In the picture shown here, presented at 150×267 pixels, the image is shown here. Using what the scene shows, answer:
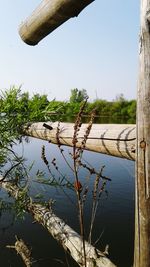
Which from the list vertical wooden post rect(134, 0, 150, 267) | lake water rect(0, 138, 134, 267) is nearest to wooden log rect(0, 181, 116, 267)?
vertical wooden post rect(134, 0, 150, 267)

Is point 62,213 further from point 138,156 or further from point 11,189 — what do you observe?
point 138,156

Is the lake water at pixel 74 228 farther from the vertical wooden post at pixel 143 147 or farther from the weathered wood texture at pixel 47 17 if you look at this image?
the vertical wooden post at pixel 143 147

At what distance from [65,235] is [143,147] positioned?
7.42ft

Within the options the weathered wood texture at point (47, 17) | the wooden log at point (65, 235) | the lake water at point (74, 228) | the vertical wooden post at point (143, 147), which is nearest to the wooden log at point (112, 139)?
the vertical wooden post at point (143, 147)

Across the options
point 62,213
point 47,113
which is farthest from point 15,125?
point 62,213

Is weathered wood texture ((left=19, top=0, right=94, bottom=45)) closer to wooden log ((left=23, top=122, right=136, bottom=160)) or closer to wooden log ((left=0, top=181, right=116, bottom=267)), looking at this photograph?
wooden log ((left=23, top=122, right=136, bottom=160))

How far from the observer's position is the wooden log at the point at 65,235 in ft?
8.52

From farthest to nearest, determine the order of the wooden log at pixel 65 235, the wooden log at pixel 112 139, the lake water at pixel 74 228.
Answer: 1. the lake water at pixel 74 228
2. the wooden log at pixel 65 235
3. the wooden log at pixel 112 139

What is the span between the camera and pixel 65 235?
3.39 metres

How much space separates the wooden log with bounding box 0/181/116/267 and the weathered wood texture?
147cm

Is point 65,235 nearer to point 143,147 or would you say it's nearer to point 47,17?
point 143,147

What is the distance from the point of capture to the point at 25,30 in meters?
1.79

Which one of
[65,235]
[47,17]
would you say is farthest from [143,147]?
[65,235]

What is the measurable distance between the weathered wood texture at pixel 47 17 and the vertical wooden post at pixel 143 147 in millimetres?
286
